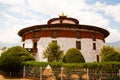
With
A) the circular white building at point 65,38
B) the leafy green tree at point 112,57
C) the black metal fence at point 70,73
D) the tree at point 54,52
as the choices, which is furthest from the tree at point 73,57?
the circular white building at point 65,38

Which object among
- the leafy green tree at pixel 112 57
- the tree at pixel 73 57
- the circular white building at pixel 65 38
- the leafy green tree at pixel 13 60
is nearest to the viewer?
the leafy green tree at pixel 112 57

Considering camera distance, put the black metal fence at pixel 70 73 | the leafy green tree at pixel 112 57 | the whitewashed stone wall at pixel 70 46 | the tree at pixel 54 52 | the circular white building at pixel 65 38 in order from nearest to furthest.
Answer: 1. the black metal fence at pixel 70 73
2. the leafy green tree at pixel 112 57
3. the tree at pixel 54 52
4. the whitewashed stone wall at pixel 70 46
5. the circular white building at pixel 65 38

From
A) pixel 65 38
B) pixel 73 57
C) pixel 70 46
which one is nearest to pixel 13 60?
pixel 73 57

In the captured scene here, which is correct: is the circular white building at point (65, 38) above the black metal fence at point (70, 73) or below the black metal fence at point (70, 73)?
above

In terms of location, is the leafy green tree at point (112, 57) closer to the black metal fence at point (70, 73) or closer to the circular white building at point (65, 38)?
the black metal fence at point (70, 73)

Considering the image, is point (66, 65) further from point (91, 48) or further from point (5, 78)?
point (91, 48)

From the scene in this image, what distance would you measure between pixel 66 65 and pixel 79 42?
17.0 metres

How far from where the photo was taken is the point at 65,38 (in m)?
41.7

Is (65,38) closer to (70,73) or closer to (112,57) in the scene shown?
(112,57)

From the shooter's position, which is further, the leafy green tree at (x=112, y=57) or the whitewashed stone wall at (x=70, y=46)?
the whitewashed stone wall at (x=70, y=46)

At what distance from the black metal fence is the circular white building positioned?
46.0ft

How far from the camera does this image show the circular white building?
41.8m

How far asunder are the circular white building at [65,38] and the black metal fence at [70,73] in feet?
46.0

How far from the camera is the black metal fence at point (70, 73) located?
2458 cm
